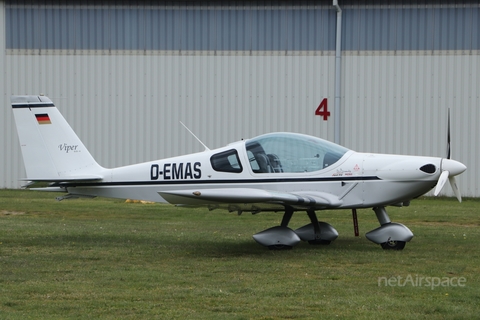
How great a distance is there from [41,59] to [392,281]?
713 inches

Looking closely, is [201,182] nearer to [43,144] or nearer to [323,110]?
[43,144]

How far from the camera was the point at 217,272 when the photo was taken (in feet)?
30.0

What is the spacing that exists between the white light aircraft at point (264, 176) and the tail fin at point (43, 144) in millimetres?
16

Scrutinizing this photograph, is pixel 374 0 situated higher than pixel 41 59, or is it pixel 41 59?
pixel 374 0

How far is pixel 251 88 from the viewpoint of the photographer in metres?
23.3

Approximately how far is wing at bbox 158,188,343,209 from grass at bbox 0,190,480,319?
0.75m

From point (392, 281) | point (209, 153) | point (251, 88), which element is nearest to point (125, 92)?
point (251, 88)

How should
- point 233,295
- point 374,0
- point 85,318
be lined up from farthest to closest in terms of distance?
1. point 374,0
2. point 233,295
3. point 85,318

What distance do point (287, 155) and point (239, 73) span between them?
1222cm

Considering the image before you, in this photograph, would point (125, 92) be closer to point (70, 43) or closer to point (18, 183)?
point (70, 43)

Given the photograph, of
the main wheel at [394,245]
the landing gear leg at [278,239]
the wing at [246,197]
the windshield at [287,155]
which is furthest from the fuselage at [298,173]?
the main wheel at [394,245]

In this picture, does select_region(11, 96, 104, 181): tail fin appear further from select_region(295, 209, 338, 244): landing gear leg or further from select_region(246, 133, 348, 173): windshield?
select_region(295, 209, 338, 244): landing gear leg

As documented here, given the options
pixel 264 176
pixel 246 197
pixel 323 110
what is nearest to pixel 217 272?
pixel 246 197

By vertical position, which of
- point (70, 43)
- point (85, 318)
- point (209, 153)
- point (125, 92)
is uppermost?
point (70, 43)
